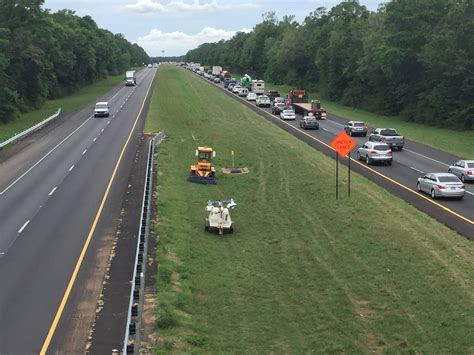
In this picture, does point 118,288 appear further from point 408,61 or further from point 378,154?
point 408,61

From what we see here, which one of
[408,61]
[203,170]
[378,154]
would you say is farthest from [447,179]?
[408,61]

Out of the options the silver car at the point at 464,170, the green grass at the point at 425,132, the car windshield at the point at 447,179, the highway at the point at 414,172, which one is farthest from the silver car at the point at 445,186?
the green grass at the point at 425,132

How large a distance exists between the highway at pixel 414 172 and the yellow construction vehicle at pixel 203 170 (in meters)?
8.35

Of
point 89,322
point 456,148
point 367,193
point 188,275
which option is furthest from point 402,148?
point 89,322

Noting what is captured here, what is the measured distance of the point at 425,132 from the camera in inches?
2530

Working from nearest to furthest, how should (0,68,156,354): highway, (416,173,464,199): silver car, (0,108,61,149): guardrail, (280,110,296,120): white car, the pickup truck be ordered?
1. (0,68,156,354): highway
2. (416,173,464,199): silver car
3. the pickup truck
4. (0,108,61,149): guardrail
5. (280,110,296,120): white car

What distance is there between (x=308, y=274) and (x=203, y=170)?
58.2 ft

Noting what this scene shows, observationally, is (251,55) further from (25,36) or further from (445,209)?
(445,209)

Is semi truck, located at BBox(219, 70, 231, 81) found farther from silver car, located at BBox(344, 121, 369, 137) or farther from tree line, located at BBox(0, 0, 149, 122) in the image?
silver car, located at BBox(344, 121, 369, 137)

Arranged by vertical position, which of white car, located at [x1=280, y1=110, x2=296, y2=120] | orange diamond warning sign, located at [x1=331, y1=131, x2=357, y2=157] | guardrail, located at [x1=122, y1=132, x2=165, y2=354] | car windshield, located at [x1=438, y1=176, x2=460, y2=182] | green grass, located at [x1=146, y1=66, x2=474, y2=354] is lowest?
white car, located at [x1=280, y1=110, x2=296, y2=120]

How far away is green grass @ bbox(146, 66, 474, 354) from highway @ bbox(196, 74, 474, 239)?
1.21 meters

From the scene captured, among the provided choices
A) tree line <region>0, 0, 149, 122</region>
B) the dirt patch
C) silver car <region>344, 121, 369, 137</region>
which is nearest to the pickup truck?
silver car <region>344, 121, 369, 137</region>

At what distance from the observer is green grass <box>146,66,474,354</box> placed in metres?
15.5

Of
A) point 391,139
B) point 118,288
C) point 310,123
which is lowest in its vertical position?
point 310,123
